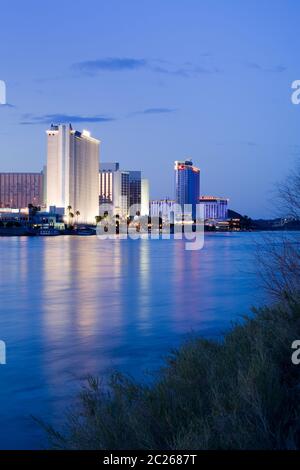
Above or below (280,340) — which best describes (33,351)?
below

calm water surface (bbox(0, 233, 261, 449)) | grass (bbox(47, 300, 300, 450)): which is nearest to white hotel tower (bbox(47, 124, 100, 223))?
calm water surface (bbox(0, 233, 261, 449))

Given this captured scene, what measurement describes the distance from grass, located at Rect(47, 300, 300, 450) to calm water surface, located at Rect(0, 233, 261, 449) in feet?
3.24

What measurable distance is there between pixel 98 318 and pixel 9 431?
27.6 feet

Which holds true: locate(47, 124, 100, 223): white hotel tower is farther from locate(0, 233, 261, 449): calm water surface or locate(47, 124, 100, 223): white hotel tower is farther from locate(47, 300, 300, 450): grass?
locate(47, 300, 300, 450): grass

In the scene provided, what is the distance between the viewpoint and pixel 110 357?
1008 cm

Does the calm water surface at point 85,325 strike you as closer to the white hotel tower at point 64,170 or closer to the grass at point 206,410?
the grass at point 206,410

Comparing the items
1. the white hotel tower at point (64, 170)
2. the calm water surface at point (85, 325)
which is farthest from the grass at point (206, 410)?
the white hotel tower at point (64, 170)

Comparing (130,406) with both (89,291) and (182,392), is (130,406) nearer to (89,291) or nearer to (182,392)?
(182,392)

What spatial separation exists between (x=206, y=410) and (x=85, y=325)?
28.6ft

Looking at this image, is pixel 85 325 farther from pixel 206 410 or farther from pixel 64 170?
pixel 64 170

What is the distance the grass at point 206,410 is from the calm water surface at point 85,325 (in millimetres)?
987

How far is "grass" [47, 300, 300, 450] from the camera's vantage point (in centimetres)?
452

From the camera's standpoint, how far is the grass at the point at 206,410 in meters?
4.52
